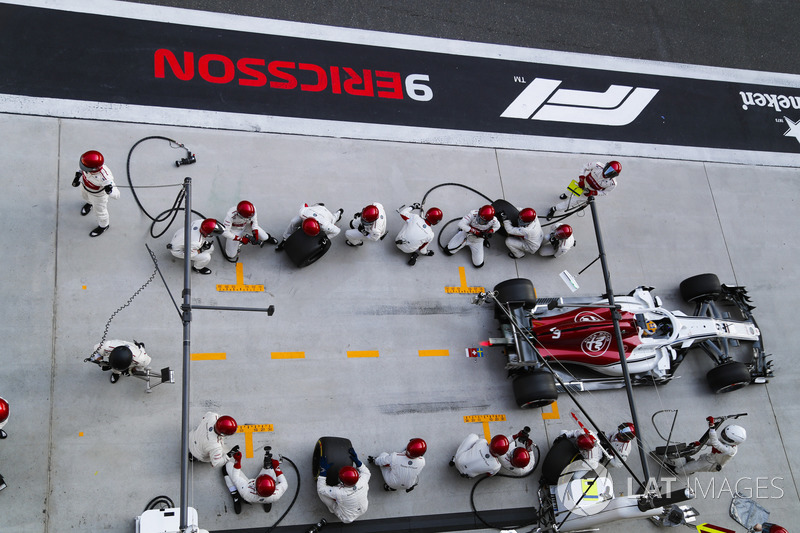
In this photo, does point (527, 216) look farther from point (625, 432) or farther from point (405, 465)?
point (405, 465)

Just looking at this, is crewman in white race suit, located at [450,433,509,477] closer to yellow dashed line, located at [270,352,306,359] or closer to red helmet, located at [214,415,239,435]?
yellow dashed line, located at [270,352,306,359]

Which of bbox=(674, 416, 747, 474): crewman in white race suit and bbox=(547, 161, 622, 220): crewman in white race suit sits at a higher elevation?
bbox=(547, 161, 622, 220): crewman in white race suit

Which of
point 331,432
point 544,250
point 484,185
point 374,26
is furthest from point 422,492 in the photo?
point 374,26

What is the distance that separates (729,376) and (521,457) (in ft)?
13.8

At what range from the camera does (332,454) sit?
29.5 feet

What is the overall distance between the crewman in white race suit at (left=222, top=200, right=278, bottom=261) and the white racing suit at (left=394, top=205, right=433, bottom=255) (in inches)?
81.7

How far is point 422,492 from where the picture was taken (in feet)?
31.6

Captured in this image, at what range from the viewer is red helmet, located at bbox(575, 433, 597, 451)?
372 inches

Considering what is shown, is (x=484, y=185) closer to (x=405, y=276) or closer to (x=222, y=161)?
(x=405, y=276)

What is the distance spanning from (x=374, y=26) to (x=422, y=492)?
843 cm

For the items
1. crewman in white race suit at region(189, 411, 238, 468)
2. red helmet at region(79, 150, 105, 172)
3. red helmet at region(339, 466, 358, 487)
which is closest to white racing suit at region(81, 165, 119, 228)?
red helmet at region(79, 150, 105, 172)

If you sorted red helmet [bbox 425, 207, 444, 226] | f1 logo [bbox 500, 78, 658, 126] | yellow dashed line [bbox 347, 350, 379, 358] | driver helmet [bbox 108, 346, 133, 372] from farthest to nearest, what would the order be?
f1 logo [bbox 500, 78, 658, 126] → red helmet [bbox 425, 207, 444, 226] → yellow dashed line [bbox 347, 350, 379, 358] → driver helmet [bbox 108, 346, 133, 372]

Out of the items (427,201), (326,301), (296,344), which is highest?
(427,201)

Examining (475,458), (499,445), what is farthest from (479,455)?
(499,445)
